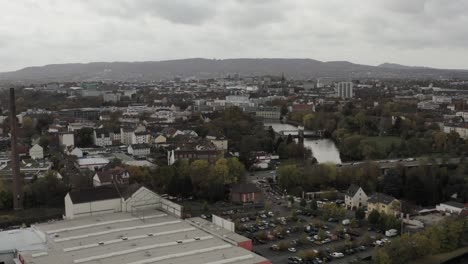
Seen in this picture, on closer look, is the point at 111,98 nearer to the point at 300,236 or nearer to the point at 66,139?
the point at 66,139

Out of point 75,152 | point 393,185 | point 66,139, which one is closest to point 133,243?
point 393,185

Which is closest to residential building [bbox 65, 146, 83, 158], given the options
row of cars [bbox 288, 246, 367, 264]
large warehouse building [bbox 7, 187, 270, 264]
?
large warehouse building [bbox 7, 187, 270, 264]

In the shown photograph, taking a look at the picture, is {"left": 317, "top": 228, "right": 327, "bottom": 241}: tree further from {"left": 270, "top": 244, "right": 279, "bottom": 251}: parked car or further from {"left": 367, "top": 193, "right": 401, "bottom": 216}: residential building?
{"left": 367, "top": 193, "right": 401, "bottom": 216}: residential building

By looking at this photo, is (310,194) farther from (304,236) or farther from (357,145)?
(357,145)

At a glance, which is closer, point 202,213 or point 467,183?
point 202,213

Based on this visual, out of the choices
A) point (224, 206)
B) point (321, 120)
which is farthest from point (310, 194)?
point (321, 120)

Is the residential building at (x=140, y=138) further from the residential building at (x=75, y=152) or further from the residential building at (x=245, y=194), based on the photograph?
the residential building at (x=245, y=194)

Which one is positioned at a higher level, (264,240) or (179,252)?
(179,252)
